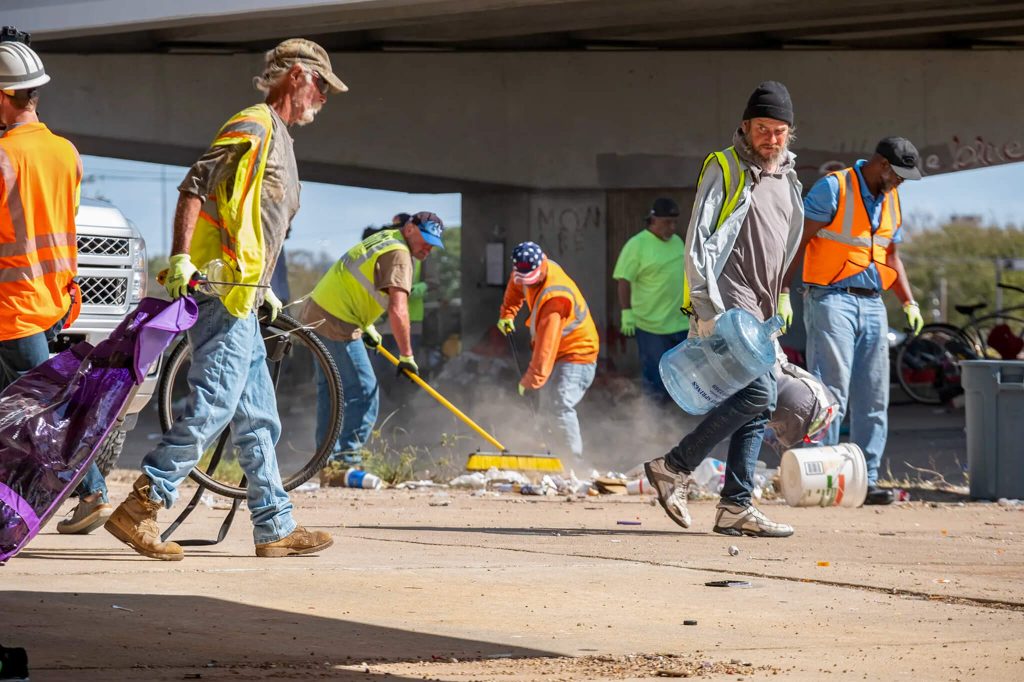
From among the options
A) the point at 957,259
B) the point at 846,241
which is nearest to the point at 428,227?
the point at 846,241

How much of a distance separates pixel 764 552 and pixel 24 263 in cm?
323

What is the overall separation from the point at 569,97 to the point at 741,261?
11050 mm

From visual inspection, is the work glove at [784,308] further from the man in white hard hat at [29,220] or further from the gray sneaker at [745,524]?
Answer: the man in white hard hat at [29,220]

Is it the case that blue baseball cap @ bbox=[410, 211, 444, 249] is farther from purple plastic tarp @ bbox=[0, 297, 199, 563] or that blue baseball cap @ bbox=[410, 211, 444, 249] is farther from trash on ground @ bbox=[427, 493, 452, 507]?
purple plastic tarp @ bbox=[0, 297, 199, 563]

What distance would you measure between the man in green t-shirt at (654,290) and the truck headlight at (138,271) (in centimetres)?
531

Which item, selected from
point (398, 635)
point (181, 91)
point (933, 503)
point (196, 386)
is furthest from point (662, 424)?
point (398, 635)

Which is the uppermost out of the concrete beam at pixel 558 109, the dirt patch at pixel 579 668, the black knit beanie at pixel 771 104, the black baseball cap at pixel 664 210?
the concrete beam at pixel 558 109

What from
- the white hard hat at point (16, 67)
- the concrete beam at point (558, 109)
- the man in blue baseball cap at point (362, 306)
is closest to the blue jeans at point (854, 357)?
the man in blue baseball cap at point (362, 306)

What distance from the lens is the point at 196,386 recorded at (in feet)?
19.0

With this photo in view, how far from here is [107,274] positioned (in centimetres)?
834

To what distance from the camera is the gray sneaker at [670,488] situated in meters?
7.27

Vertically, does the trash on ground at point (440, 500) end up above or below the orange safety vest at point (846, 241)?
below

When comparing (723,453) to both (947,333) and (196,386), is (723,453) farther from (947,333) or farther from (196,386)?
(196,386)

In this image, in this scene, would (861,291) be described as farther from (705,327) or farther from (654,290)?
(654,290)
